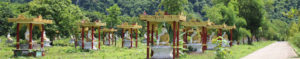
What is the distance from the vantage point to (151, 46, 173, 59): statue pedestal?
597 inches

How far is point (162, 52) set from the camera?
1521 cm

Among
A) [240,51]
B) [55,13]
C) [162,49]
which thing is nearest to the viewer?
[162,49]

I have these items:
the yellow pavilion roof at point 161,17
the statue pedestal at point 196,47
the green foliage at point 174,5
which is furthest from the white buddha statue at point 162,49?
the green foliage at point 174,5

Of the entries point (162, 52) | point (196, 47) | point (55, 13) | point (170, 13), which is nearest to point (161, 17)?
point (162, 52)

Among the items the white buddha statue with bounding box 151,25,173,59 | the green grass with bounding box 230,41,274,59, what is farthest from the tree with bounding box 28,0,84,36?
the white buddha statue with bounding box 151,25,173,59

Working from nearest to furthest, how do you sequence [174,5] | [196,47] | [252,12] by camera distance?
[196,47] → [174,5] → [252,12]

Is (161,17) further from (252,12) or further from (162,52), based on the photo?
(252,12)

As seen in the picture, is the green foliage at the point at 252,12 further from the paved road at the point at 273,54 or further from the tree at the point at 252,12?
the paved road at the point at 273,54

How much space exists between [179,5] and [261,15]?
55.4ft

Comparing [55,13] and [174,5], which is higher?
[174,5]

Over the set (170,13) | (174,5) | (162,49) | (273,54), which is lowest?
(273,54)

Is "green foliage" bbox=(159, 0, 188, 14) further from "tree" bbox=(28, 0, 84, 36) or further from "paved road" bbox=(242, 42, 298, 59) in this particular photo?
"tree" bbox=(28, 0, 84, 36)

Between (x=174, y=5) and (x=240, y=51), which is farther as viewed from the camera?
(x=174, y=5)

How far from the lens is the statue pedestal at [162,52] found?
15156 mm
